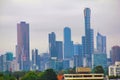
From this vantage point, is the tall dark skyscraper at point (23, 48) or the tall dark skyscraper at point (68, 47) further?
the tall dark skyscraper at point (68, 47)

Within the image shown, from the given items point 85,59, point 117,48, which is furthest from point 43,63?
point 117,48

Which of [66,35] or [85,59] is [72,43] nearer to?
[66,35]

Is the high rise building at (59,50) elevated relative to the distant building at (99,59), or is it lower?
elevated

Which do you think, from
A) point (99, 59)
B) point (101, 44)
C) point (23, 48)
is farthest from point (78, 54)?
point (99, 59)

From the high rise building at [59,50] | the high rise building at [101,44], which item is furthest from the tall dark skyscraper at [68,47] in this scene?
the high rise building at [101,44]

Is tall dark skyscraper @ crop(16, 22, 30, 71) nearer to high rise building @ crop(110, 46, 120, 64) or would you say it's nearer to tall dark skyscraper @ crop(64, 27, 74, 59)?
tall dark skyscraper @ crop(64, 27, 74, 59)

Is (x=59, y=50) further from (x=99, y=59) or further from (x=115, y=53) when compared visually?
(x=115, y=53)

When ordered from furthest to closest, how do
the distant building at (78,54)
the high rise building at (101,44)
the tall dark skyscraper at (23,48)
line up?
the high rise building at (101,44) < the tall dark skyscraper at (23,48) < the distant building at (78,54)

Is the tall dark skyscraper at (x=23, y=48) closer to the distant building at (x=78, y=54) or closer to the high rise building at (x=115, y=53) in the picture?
the distant building at (x=78, y=54)
